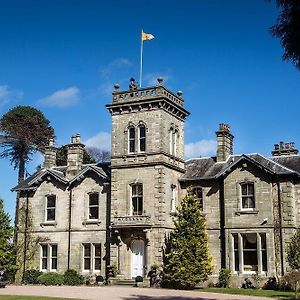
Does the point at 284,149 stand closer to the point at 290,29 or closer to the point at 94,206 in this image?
the point at 94,206

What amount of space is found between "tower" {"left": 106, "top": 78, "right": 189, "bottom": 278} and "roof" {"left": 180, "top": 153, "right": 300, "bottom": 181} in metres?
1.31

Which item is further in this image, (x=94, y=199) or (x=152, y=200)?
(x=94, y=199)

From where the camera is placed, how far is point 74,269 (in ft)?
115

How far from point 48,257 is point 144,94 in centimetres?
1271

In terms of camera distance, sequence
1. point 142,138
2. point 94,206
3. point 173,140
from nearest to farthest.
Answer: point 142,138
point 173,140
point 94,206

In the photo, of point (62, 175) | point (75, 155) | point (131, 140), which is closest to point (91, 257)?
point (62, 175)

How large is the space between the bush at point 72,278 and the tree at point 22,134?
17.5 meters

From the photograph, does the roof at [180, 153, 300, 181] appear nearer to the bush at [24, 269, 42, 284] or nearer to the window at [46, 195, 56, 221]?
the window at [46, 195, 56, 221]

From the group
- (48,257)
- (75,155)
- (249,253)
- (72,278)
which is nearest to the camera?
(249,253)

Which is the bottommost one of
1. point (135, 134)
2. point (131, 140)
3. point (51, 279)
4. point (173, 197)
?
point (51, 279)

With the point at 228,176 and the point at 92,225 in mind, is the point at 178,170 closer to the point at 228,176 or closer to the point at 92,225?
the point at 228,176

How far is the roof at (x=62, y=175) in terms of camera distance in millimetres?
35531

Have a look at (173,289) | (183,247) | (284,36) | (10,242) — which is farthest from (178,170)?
(284,36)

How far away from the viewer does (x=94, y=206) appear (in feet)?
117
